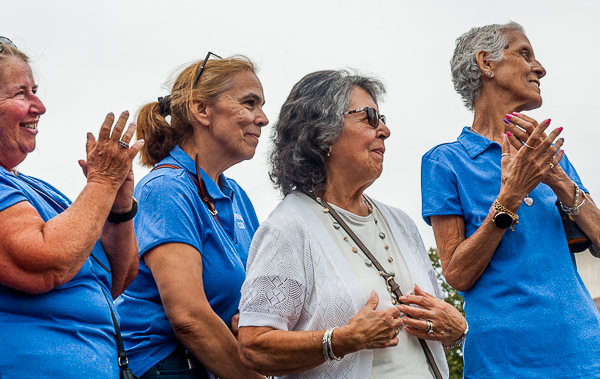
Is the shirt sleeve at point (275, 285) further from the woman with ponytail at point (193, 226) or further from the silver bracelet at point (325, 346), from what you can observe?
the woman with ponytail at point (193, 226)

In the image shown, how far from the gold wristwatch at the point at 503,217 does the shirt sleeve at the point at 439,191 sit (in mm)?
270

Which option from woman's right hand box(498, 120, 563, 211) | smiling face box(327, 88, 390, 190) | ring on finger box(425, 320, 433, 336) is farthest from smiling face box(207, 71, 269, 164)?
ring on finger box(425, 320, 433, 336)

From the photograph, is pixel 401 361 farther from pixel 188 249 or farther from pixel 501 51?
pixel 501 51

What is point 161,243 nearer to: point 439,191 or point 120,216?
point 120,216

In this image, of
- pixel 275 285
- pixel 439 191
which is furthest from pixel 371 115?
pixel 275 285

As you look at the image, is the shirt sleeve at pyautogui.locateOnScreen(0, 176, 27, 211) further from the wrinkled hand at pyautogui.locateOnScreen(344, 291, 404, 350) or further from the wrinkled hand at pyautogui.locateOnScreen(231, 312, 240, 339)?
the wrinkled hand at pyautogui.locateOnScreen(344, 291, 404, 350)

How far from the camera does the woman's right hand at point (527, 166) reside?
3076 millimetres

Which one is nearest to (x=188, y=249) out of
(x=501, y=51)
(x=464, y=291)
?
(x=464, y=291)

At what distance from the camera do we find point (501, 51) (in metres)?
3.70

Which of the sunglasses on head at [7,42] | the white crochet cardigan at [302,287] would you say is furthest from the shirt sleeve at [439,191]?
the sunglasses on head at [7,42]

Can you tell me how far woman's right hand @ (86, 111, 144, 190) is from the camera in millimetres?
2504

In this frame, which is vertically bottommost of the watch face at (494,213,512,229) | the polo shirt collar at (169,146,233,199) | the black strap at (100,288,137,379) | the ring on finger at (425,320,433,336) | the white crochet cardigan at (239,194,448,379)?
the black strap at (100,288,137,379)

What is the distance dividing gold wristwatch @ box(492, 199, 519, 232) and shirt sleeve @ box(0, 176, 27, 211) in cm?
192

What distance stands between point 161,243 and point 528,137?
1.73 meters
